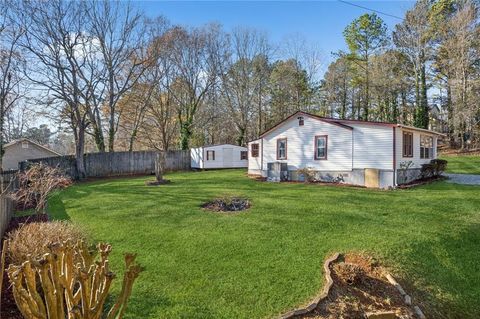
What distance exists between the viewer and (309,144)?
15.4 metres

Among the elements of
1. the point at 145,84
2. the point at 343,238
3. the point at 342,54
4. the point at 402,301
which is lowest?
the point at 402,301

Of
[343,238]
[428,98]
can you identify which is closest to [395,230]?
[343,238]

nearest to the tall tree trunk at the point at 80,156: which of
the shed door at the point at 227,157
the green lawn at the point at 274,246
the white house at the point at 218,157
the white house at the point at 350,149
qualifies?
the white house at the point at 218,157

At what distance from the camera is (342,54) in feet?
101

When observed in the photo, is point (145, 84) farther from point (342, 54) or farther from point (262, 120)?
point (342, 54)

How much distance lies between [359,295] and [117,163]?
2010 centimetres

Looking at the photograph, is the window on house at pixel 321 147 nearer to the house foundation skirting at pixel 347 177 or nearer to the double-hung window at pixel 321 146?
the double-hung window at pixel 321 146

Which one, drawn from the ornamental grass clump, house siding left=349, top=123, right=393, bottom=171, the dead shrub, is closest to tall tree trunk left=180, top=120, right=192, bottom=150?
house siding left=349, top=123, right=393, bottom=171

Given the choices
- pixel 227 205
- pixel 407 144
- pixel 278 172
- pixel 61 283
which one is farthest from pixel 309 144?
pixel 61 283

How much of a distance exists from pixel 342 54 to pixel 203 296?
3132cm

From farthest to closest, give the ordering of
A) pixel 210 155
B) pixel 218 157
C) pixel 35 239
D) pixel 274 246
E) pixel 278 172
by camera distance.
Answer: pixel 218 157 → pixel 210 155 → pixel 278 172 → pixel 274 246 → pixel 35 239

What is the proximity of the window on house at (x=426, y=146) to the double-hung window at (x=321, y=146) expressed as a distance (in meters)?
4.93

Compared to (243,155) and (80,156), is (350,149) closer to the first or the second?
(243,155)

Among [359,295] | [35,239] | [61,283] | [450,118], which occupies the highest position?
[450,118]
